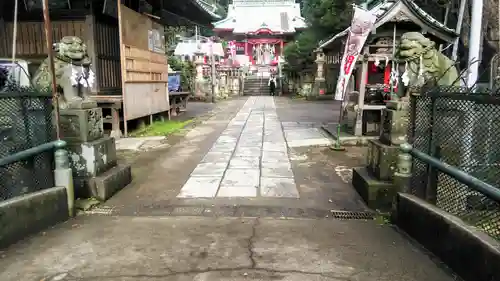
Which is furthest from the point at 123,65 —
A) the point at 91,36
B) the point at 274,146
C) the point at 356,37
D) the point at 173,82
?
the point at 173,82

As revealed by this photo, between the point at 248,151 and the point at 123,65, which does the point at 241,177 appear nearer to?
the point at 248,151

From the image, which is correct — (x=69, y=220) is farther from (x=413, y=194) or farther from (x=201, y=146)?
(x=201, y=146)

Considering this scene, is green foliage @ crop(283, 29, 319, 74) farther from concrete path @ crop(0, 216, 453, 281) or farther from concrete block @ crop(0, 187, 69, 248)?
concrete block @ crop(0, 187, 69, 248)

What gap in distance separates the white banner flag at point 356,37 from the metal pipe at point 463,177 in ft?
15.2

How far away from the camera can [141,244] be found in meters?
3.55

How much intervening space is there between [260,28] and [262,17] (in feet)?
9.50

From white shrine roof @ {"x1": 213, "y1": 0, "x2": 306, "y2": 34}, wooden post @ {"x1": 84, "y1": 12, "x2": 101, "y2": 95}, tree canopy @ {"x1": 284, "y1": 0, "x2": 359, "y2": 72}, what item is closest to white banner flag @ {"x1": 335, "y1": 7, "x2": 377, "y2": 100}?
wooden post @ {"x1": 84, "y1": 12, "x2": 101, "y2": 95}

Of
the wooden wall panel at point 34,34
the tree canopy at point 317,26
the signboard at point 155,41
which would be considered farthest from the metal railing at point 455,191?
the tree canopy at point 317,26

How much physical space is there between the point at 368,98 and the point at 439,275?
747 centimetres

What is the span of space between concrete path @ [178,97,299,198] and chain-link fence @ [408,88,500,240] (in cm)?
184

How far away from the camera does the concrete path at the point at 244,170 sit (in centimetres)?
549

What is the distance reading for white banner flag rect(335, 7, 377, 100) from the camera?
8273mm

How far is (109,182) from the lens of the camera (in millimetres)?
5074

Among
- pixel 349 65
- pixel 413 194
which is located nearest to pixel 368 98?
pixel 349 65
